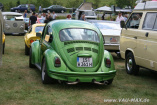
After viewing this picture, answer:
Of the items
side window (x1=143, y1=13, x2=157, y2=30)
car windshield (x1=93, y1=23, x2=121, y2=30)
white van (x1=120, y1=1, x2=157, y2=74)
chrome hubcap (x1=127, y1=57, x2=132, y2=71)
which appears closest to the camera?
white van (x1=120, y1=1, x2=157, y2=74)

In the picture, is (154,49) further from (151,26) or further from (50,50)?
(50,50)

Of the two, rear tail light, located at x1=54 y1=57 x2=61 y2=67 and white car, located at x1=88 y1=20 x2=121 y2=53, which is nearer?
rear tail light, located at x1=54 y1=57 x2=61 y2=67

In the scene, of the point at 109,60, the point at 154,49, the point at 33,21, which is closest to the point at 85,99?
the point at 109,60

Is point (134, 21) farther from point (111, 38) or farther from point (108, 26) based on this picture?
point (108, 26)

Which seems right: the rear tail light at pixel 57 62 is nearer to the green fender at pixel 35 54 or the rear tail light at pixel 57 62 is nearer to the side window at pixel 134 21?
the green fender at pixel 35 54

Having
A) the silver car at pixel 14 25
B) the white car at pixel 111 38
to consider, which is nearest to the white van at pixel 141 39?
the white car at pixel 111 38

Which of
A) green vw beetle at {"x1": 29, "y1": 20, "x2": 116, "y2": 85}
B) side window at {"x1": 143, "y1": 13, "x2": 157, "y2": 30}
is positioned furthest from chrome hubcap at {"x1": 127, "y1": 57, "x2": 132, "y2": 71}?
green vw beetle at {"x1": 29, "y1": 20, "x2": 116, "y2": 85}

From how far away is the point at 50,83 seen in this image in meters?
8.30

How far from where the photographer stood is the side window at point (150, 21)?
893cm

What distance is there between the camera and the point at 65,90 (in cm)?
772

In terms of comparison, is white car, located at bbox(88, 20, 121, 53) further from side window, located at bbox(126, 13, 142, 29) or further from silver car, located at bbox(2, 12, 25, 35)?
silver car, located at bbox(2, 12, 25, 35)

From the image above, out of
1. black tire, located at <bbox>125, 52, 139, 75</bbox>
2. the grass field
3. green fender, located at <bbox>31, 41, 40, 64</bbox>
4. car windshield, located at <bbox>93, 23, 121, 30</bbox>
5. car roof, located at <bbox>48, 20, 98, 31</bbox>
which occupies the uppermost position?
car roof, located at <bbox>48, 20, 98, 31</bbox>

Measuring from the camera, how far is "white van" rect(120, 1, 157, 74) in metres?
8.71

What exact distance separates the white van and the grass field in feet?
1.64
